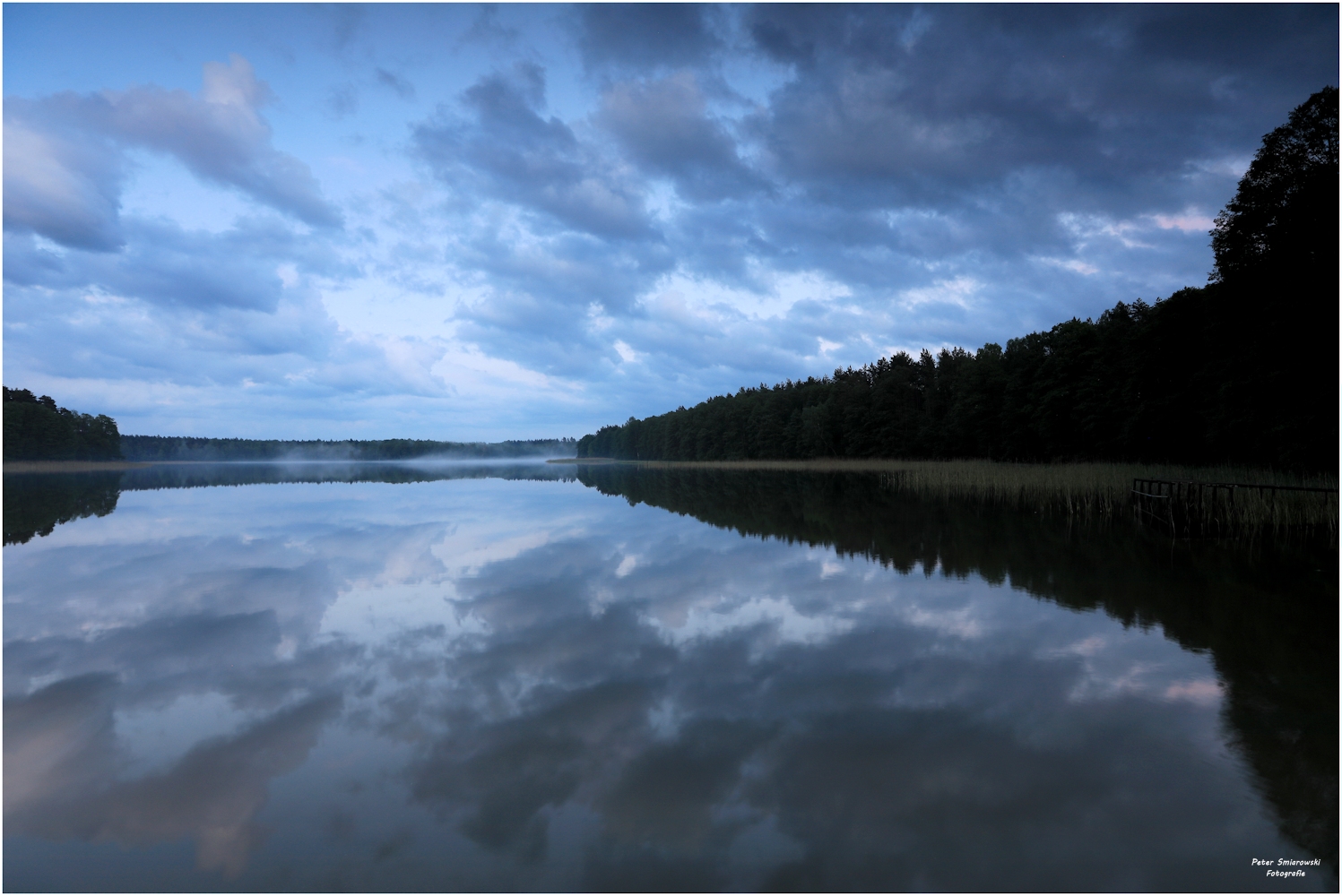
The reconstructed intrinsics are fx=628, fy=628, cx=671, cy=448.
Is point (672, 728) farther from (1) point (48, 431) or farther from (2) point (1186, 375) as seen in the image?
(1) point (48, 431)

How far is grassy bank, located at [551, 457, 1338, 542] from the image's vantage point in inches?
679

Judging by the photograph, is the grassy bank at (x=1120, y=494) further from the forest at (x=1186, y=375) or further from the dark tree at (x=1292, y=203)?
the dark tree at (x=1292, y=203)

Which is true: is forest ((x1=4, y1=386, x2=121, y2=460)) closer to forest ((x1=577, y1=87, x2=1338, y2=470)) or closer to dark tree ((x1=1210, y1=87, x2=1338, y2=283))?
forest ((x1=577, y1=87, x2=1338, y2=470))

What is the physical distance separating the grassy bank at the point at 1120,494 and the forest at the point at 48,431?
108324 mm

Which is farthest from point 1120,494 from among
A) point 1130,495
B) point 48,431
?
point 48,431

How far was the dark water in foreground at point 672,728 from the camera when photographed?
144 inches

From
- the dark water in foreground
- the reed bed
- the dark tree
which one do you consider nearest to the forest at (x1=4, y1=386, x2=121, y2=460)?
the dark water in foreground

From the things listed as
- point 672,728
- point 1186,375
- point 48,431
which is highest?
point 1186,375

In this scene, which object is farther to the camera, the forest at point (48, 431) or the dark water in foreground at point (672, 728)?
the forest at point (48, 431)

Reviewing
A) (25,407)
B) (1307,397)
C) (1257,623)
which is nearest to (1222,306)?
(1307,397)

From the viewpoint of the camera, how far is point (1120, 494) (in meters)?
25.5

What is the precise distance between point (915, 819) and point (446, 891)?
2.81m

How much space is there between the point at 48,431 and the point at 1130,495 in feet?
395

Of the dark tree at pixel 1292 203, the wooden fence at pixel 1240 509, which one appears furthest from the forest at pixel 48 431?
the dark tree at pixel 1292 203
